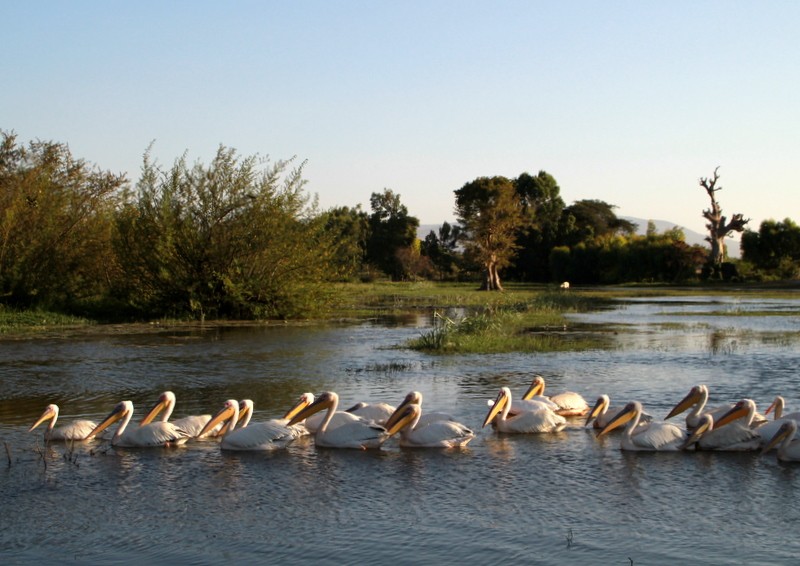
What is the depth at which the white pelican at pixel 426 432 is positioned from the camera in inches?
360

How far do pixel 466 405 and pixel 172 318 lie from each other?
16091 mm

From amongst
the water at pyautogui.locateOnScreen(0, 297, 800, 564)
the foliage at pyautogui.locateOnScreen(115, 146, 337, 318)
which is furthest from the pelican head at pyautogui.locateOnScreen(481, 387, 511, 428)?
the foliage at pyautogui.locateOnScreen(115, 146, 337, 318)

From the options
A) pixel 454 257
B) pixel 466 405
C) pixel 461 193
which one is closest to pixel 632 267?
pixel 461 193

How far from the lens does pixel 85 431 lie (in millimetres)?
9750

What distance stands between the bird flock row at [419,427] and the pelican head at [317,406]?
0.01 meters

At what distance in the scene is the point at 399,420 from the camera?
9430mm

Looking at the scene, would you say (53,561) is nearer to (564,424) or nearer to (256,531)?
(256,531)

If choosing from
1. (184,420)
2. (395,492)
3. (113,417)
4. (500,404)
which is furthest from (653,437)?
(113,417)

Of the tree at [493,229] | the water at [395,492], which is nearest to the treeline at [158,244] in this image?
the water at [395,492]

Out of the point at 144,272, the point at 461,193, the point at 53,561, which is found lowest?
the point at 53,561

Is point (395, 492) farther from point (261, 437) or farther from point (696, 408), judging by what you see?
point (696, 408)

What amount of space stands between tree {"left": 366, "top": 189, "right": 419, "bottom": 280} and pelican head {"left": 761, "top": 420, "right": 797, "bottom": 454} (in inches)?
2415

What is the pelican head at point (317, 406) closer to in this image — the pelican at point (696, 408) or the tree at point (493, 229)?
the pelican at point (696, 408)

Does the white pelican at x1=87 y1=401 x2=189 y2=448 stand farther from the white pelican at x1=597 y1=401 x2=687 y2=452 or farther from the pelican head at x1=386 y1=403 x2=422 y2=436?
the white pelican at x1=597 y1=401 x2=687 y2=452
